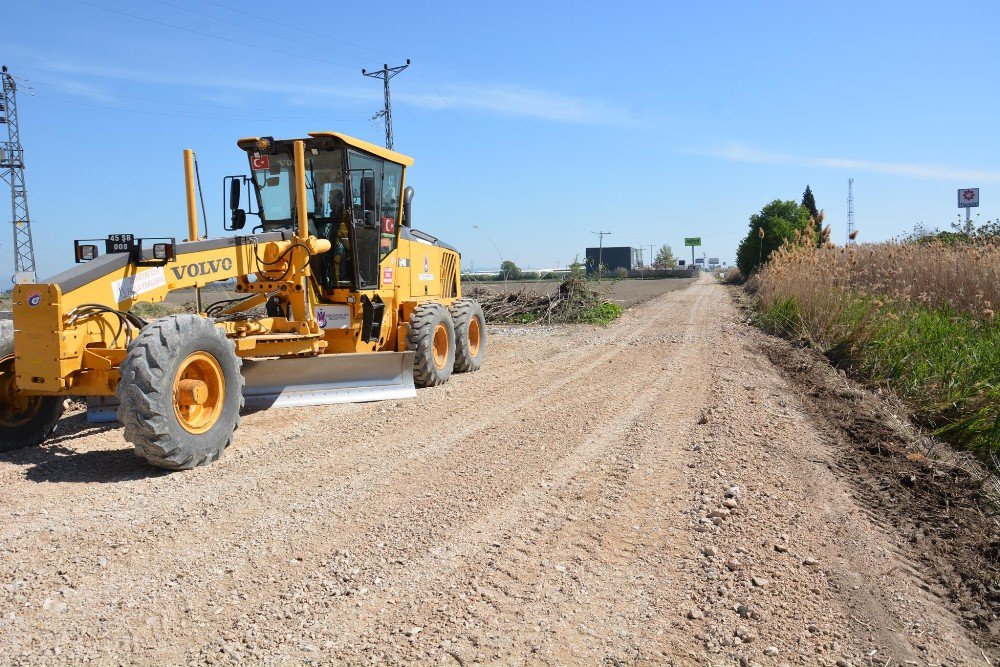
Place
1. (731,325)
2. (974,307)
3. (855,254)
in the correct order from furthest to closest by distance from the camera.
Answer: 1. (731,325)
2. (855,254)
3. (974,307)

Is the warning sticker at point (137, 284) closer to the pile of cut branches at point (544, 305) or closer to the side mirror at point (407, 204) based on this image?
the side mirror at point (407, 204)

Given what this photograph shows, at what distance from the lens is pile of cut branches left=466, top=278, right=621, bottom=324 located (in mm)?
17547

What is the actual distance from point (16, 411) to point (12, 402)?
0.25 feet

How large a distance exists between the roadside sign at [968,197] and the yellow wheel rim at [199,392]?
4559 centimetres

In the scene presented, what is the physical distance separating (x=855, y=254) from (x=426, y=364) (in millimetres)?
8178

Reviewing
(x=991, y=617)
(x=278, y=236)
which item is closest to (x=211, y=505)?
(x=278, y=236)

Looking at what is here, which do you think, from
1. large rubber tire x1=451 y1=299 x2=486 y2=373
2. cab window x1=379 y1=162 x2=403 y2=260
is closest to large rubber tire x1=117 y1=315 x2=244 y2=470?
cab window x1=379 y1=162 x2=403 y2=260

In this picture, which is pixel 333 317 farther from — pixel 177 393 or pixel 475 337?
pixel 475 337

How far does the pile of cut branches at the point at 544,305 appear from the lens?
17.5 metres

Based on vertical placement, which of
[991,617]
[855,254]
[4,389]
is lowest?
[991,617]

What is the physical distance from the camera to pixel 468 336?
35.1 ft

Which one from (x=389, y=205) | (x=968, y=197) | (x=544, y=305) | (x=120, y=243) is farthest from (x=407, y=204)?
(x=968, y=197)

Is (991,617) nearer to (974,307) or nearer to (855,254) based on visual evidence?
(974,307)

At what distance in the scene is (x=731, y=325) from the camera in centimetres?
1630
